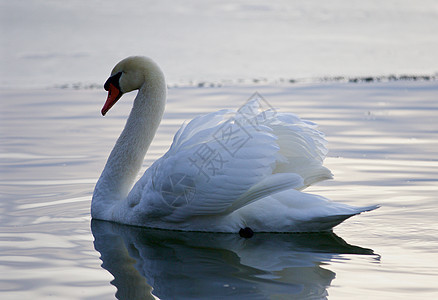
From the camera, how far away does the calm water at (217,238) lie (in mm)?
4832

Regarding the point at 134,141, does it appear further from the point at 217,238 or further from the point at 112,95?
the point at 217,238

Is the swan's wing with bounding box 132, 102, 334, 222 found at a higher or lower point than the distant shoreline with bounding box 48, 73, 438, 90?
lower

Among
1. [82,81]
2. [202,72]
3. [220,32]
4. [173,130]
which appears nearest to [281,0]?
[220,32]

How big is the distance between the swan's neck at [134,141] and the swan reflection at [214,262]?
45 cm

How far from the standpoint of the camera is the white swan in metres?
5.80

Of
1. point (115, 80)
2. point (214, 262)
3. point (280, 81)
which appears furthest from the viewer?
point (280, 81)

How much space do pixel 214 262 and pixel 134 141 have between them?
2.01 meters

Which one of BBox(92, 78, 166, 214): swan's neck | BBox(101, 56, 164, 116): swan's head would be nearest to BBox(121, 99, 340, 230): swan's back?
BBox(92, 78, 166, 214): swan's neck

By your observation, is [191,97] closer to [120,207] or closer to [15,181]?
[15,181]

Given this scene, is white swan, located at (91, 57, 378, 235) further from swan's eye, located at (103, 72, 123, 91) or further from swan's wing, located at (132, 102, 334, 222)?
swan's eye, located at (103, 72, 123, 91)

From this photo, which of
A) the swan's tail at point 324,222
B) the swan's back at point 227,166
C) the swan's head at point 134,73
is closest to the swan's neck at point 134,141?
the swan's head at point 134,73

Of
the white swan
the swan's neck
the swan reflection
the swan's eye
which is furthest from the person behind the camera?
the swan's eye

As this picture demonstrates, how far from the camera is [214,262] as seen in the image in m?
5.43

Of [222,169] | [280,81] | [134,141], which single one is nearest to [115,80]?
[134,141]
